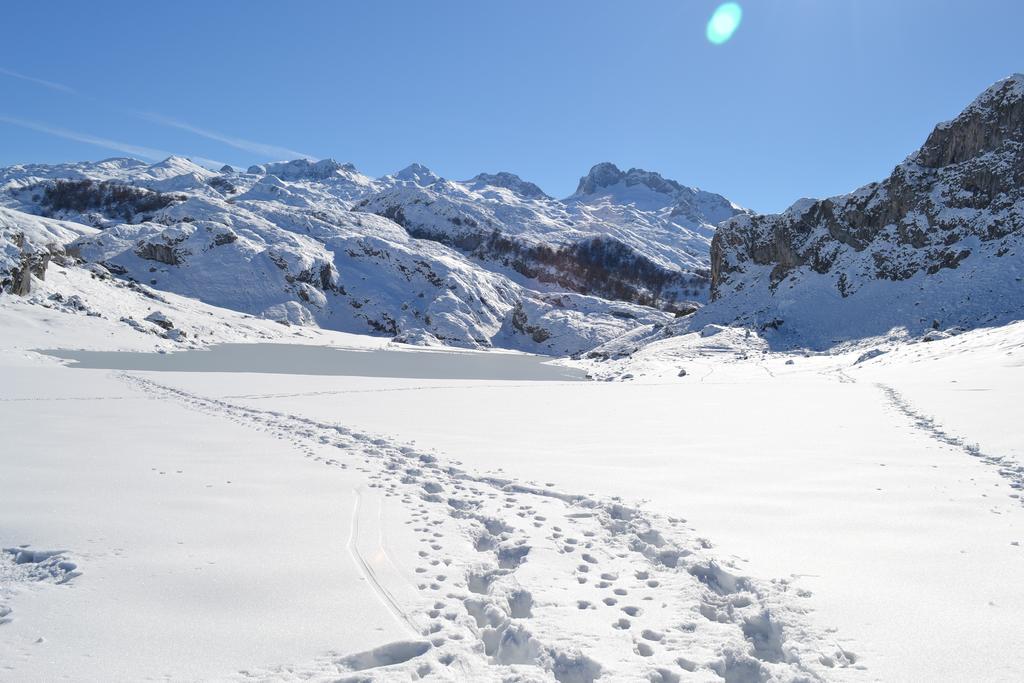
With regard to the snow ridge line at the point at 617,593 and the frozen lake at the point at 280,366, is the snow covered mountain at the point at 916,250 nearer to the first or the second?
the frozen lake at the point at 280,366

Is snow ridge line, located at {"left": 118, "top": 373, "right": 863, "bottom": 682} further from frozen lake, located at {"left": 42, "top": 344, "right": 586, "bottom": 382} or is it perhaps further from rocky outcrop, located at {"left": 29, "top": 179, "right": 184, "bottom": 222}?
rocky outcrop, located at {"left": 29, "top": 179, "right": 184, "bottom": 222}

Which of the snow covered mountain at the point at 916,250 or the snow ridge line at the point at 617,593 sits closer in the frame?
the snow ridge line at the point at 617,593

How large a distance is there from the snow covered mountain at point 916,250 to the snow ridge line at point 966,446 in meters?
47.8

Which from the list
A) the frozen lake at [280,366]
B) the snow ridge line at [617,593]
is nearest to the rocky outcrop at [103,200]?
the frozen lake at [280,366]

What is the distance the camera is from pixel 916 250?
66000 mm

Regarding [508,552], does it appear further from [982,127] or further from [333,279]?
[333,279]

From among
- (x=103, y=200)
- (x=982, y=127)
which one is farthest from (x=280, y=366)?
(x=103, y=200)

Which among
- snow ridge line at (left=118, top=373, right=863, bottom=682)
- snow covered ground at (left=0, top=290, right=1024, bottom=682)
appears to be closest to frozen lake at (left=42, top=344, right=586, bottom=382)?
snow covered ground at (left=0, top=290, right=1024, bottom=682)

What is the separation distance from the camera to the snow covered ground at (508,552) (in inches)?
164

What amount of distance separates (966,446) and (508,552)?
11138mm

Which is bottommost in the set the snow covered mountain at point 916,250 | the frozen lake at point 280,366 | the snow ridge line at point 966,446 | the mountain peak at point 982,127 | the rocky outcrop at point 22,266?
the snow ridge line at point 966,446

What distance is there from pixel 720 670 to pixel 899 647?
1.39m

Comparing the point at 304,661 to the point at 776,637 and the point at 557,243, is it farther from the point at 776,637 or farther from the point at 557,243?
the point at 557,243

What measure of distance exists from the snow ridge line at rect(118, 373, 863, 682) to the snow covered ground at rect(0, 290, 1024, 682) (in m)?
0.03
